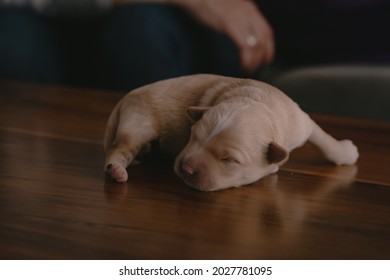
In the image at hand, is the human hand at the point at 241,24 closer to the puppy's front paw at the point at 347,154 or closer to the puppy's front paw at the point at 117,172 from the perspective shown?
the puppy's front paw at the point at 347,154

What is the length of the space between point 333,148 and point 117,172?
1.45 ft

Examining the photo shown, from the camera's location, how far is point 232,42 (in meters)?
2.28

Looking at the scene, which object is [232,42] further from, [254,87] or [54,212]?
[54,212]

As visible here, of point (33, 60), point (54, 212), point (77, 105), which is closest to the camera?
point (54, 212)

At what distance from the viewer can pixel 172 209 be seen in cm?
93

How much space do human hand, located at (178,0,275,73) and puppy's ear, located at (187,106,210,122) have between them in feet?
4.16

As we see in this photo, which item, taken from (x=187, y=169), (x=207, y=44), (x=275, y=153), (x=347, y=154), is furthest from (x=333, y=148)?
(x=207, y=44)

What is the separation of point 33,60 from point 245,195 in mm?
1447

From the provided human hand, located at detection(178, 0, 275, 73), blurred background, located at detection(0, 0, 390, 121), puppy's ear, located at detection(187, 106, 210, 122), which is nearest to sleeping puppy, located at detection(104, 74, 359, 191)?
puppy's ear, located at detection(187, 106, 210, 122)

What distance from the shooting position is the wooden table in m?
0.79

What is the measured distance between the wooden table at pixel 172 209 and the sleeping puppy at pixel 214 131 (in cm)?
3

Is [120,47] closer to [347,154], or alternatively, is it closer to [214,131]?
[347,154]

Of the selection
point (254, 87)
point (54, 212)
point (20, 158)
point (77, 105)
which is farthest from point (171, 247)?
point (77, 105)

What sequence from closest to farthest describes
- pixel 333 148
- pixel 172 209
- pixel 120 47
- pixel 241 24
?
1. pixel 172 209
2. pixel 333 148
3. pixel 120 47
4. pixel 241 24
